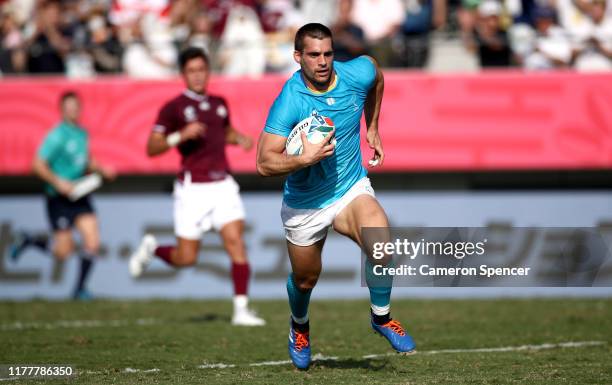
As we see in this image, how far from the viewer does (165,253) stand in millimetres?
13250

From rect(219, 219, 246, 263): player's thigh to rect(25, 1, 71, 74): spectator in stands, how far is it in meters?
6.88

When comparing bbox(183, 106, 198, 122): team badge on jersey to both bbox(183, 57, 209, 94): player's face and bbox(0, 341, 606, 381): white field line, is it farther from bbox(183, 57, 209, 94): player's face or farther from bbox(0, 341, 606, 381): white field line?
bbox(0, 341, 606, 381): white field line

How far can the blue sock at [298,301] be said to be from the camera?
905cm

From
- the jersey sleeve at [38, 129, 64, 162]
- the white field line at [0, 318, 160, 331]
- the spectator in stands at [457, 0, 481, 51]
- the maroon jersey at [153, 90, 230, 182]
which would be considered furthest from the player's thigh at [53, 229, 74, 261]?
the spectator in stands at [457, 0, 481, 51]

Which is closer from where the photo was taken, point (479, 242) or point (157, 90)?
point (479, 242)

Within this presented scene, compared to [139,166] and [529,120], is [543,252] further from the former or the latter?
[139,166]

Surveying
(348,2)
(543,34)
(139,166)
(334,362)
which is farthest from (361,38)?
(334,362)

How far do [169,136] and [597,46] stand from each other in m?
8.20

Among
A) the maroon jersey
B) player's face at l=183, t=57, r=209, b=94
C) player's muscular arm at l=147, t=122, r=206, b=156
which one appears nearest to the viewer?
player's muscular arm at l=147, t=122, r=206, b=156

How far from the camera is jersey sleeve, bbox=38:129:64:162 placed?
16.9 metres

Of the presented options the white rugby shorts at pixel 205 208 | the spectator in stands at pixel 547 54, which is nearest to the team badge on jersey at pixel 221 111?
the white rugby shorts at pixel 205 208

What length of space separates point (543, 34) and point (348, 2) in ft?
11.0

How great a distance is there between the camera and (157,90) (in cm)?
1780

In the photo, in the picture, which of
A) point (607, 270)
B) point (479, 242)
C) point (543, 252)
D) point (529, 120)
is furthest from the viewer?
point (529, 120)
